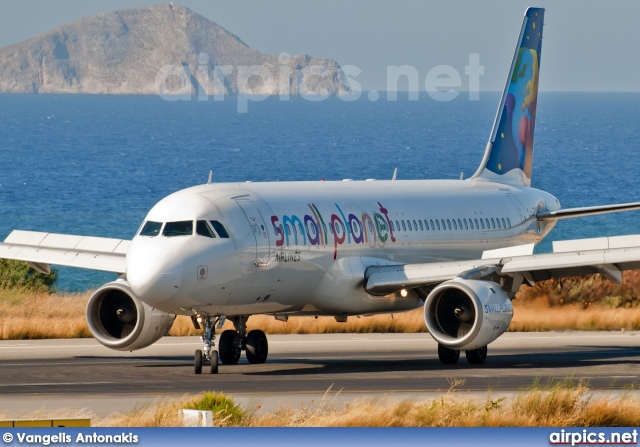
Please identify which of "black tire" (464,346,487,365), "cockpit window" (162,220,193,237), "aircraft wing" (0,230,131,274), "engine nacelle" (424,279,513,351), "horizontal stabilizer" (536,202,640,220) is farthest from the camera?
"horizontal stabilizer" (536,202,640,220)

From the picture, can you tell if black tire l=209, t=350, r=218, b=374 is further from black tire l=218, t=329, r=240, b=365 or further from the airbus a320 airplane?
black tire l=218, t=329, r=240, b=365

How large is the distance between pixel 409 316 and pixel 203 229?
17.3 metres

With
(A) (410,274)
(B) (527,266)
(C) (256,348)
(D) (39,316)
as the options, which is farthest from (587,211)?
(D) (39,316)

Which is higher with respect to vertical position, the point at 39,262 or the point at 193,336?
the point at 39,262

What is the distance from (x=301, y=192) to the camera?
110 ft

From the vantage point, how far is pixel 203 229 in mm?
29484

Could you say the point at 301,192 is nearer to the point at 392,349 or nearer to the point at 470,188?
the point at 392,349

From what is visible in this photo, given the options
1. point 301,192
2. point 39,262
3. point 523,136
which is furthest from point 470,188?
point 39,262

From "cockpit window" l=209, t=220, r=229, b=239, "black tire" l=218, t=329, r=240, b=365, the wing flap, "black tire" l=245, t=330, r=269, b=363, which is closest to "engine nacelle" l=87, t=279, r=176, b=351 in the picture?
"black tire" l=218, t=329, r=240, b=365

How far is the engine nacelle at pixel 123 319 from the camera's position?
32094mm

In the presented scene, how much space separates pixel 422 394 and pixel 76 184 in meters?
120

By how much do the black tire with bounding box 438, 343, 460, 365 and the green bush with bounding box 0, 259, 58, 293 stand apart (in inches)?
984

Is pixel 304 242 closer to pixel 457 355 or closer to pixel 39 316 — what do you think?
pixel 457 355

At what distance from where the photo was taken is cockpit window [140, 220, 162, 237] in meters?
29.5
